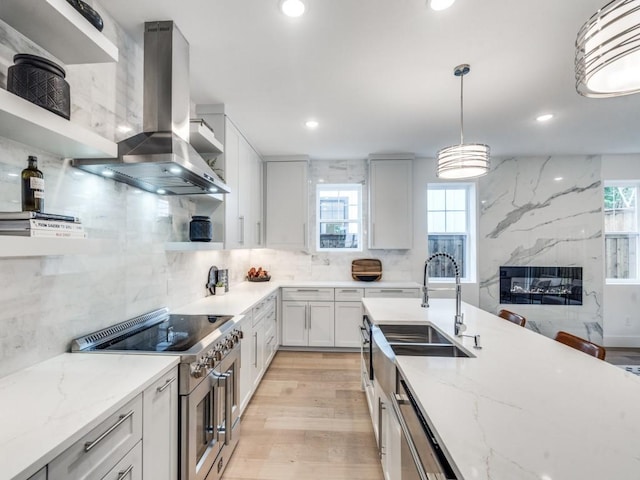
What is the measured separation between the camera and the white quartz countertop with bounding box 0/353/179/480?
0.74 m

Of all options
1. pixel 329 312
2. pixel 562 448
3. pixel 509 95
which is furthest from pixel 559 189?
pixel 562 448

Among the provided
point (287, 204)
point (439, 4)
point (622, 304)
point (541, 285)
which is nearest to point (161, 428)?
point (439, 4)

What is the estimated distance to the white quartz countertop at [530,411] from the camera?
0.70m

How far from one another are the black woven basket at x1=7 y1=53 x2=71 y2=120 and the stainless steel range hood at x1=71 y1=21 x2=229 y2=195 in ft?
1.28

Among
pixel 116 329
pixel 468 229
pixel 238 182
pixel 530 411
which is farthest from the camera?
pixel 468 229

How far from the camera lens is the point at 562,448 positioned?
0.75 m

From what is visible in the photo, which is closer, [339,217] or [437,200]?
[437,200]

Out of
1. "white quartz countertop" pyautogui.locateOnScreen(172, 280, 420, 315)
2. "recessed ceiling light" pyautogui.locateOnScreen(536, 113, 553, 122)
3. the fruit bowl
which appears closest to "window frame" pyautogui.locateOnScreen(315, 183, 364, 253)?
"white quartz countertop" pyautogui.locateOnScreen(172, 280, 420, 315)

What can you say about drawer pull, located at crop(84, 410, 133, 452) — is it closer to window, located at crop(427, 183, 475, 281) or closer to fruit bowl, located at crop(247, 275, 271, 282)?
fruit bowl, located at crop(247, 275, 271, 282)

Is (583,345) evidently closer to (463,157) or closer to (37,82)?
(463,157)

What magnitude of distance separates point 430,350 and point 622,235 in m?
4.56

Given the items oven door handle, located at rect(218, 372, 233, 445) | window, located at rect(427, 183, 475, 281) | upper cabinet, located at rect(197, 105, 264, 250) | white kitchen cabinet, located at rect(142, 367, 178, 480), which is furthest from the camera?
window, located at rect(427, 183, 475, 281)

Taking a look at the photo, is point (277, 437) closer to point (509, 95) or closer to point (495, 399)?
point (495, 399)

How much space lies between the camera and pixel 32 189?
3.81 feet
